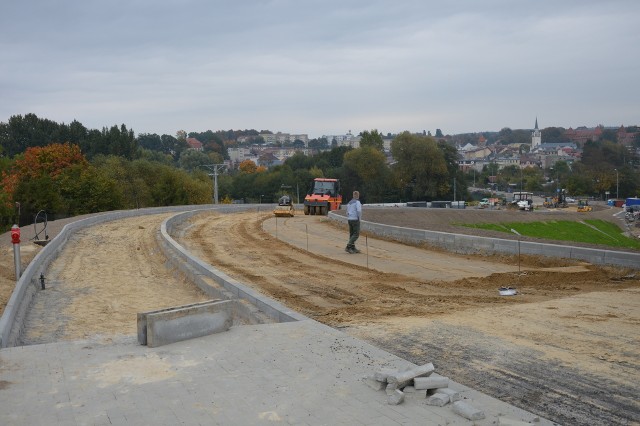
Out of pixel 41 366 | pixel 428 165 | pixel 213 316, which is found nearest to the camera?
pixel 41 366

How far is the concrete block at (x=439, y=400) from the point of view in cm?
586

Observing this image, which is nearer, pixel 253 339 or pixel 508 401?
pixel 508 401

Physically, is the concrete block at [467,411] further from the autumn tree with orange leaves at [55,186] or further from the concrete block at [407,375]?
the autumn tree with orange leaves at [55,186]

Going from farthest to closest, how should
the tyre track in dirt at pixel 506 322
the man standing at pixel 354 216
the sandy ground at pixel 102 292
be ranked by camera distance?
the man standing at pixel 354 216
the sandy ground at pixel 102 292
the tyre track in dirt at pixel 506 322

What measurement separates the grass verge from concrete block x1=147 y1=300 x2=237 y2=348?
42.5 metres

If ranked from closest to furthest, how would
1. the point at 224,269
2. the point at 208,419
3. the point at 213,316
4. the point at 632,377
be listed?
the point at 208,419 → the point at 632,377 → the point at 213,316 → the point at 224,269

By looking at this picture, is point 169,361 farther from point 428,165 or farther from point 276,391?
point 428,165

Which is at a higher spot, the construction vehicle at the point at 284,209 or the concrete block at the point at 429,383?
the concrete block at the point at 429,383

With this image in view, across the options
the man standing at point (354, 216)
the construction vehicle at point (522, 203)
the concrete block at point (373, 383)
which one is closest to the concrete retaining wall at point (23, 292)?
the concrete block at point (373, 383)

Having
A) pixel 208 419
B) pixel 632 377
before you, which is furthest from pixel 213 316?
pixel 632 377

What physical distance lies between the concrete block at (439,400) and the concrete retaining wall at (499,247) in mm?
10850

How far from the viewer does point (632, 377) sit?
6.72 meters

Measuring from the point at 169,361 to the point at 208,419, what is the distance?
2010 millimetres

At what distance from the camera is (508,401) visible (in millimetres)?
6180
